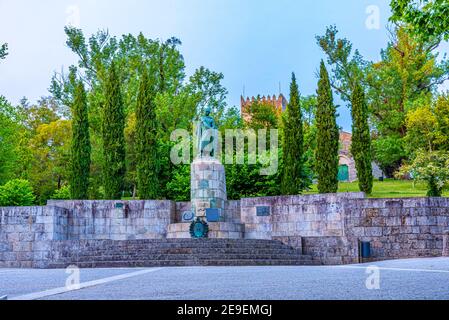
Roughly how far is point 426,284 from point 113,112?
1038 inches

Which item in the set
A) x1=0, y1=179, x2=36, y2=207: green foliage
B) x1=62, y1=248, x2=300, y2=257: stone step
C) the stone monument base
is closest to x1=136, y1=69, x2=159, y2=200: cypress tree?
the stone monument base

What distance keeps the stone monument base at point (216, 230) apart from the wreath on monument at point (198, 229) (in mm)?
740

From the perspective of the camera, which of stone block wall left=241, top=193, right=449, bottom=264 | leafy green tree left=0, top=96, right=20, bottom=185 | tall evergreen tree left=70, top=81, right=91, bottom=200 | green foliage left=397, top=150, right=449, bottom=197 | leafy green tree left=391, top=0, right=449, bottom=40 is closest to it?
leafy green tree left=391, top=0, right=449, bottom=40

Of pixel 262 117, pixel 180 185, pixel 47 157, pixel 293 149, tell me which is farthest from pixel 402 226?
pixel 47 157

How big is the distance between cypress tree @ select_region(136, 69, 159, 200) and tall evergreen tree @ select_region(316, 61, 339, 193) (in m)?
9.29

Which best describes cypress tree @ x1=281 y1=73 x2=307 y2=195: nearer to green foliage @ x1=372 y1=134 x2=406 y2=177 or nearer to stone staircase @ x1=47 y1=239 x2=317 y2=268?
stone staircase @ x1=47 y1=239 x2=317 y2=268

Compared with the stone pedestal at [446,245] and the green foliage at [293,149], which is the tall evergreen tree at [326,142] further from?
the stone pedestal at [446,245]

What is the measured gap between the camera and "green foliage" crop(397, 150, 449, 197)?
29.7m

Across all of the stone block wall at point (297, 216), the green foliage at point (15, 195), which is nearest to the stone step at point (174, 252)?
the stone block wall at point (297, 216)

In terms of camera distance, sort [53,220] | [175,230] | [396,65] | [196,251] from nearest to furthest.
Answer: [196,251]
[53,220]
[175,230]
[396,65]

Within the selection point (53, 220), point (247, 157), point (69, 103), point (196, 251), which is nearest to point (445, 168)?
point (247, 157)

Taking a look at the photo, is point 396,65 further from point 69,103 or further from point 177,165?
point 69,103

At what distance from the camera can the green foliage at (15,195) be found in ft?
93.6

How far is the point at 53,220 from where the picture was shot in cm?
2327
